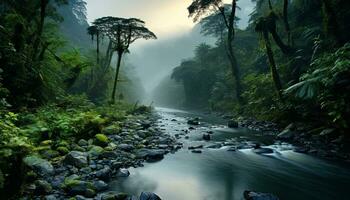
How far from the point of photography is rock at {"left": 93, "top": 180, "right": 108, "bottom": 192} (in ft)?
20.0

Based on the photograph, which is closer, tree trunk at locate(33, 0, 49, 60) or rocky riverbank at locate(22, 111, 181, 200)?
rocky riverbank at locate(22, 111, 181, 200)

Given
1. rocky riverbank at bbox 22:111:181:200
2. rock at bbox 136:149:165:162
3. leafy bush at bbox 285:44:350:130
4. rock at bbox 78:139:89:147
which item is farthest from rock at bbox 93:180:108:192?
leafy bush at bbox 285:44:350:130

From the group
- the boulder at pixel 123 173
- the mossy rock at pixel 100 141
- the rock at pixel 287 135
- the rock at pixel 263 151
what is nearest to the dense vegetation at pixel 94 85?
the mossy rock at pixel 100 141

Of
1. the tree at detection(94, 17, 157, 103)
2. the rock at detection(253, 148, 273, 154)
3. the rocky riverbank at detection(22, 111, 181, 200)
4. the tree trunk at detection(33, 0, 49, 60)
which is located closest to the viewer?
the rocky riverbank at detection(22, 111, 181, 200)

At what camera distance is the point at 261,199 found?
561cm

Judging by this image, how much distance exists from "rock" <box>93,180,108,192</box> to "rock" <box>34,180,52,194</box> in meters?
0.89

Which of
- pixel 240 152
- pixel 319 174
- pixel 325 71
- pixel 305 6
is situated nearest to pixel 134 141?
pixel 240 152

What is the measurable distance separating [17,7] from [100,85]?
57.3ft

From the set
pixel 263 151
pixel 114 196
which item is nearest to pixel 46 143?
pixel 114 196

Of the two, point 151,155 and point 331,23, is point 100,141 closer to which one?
point 151,155

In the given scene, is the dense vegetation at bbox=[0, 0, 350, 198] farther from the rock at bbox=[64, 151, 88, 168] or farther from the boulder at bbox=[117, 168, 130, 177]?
the boulder at bbox=[117, 168, 130, 177]

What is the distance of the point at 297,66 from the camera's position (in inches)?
645

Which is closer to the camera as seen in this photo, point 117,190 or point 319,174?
point 117,190

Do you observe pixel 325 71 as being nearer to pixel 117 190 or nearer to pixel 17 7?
pixel 117 190
